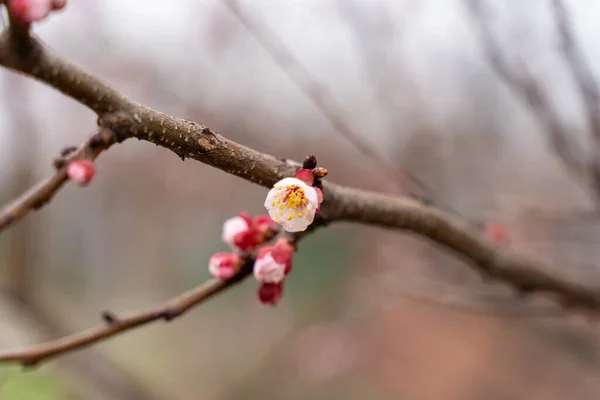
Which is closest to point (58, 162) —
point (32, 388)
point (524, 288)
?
point (524, 288)

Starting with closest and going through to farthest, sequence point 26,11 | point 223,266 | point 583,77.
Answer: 1. point 26,11
2. point 223,266
3. point 583,77

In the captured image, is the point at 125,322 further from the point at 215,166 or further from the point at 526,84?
the point at 526,84

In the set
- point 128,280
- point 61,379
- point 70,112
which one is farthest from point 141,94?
point 128,280

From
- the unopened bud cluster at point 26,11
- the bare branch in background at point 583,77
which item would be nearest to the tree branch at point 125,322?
the unopened bud cluster at point 26,11

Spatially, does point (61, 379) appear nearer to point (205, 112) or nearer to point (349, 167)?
point (205, 112)

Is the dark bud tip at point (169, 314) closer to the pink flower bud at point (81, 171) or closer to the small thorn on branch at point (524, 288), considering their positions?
the pink flower bud at point (81, 171)

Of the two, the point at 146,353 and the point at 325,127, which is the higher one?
the point at 325,127
